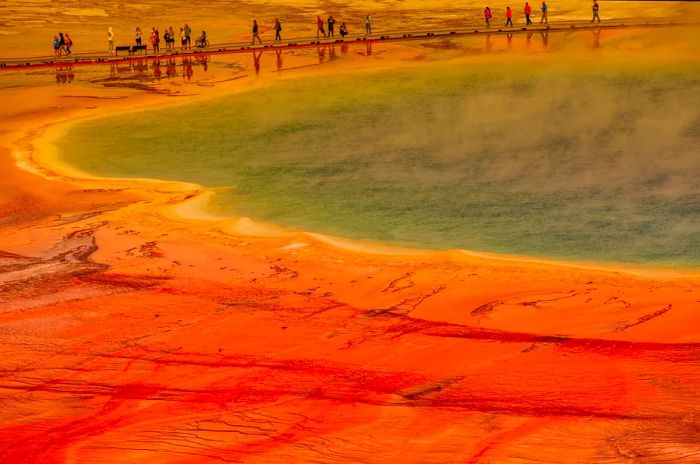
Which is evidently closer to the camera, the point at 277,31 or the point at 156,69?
the point at 156,69

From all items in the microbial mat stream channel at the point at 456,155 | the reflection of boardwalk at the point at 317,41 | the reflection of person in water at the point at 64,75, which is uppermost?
the reflection of boardwalk at the point at 317,41

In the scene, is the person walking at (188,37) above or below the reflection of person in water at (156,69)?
above

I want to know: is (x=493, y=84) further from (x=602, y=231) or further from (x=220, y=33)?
(x=220, y=33)

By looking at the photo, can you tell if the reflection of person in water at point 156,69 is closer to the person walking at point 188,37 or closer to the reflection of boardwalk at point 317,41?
the reflection of boardwalk at point 317,41

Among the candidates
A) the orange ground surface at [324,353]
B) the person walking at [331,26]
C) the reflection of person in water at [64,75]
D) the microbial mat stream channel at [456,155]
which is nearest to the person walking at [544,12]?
the person walking at [331,26]

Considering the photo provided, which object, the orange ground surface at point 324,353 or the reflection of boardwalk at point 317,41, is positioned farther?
the reflection of boardwalk at point 317,41

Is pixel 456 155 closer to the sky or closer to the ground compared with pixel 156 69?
closer to the ground

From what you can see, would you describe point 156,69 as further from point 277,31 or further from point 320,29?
point 320,29

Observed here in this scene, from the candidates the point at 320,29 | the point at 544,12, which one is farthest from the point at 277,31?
the point at 544,12
